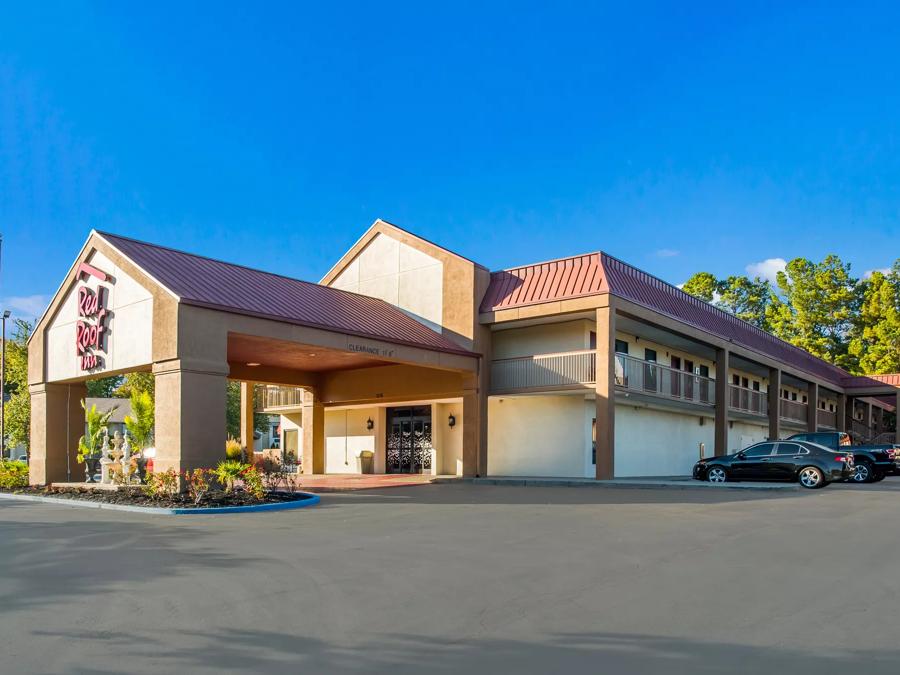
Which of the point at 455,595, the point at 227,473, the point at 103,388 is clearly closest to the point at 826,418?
the point at 227,473

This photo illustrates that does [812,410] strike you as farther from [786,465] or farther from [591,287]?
[591,287]

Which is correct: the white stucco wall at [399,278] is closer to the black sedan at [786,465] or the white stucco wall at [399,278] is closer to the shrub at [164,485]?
the black sedan at [786,465]

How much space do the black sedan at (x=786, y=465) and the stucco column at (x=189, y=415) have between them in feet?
47.5

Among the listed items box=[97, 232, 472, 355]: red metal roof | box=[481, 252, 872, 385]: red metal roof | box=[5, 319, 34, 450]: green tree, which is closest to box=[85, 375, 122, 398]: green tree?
box=[5, 319, 34, 450]: green tree

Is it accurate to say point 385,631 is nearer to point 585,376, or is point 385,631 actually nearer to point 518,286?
point 585,376

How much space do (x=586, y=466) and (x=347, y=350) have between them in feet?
31.9

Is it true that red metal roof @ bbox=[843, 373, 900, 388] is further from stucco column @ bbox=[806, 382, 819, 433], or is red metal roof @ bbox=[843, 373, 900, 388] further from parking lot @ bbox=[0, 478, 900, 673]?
parking lot @ bbox=[0, 478, 900, 673]

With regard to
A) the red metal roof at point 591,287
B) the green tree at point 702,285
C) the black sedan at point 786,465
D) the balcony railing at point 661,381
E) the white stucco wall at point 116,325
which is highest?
the green tree at point 702,285

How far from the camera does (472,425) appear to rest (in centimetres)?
2641

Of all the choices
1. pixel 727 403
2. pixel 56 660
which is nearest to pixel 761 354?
pixel 727 403

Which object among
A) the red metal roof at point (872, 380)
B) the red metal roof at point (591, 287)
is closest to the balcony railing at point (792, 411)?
the red metal roof at point (872, 380)

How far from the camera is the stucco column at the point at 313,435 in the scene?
3297 cm

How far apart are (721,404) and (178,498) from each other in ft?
75.9

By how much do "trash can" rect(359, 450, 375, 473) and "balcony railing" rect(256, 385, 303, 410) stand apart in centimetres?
491
